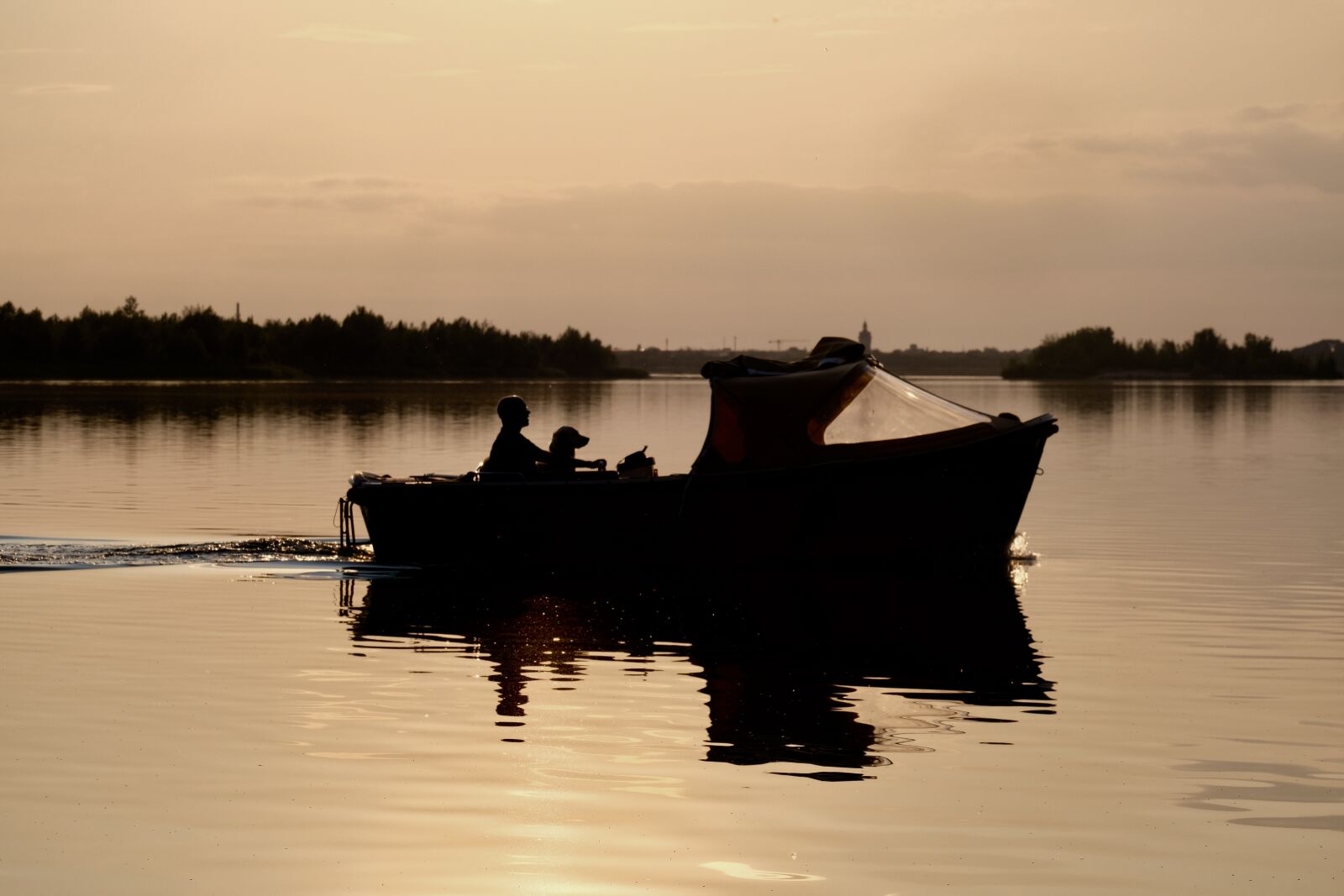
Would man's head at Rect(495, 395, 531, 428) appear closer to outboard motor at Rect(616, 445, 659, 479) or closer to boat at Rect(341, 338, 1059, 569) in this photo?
boat at Rect(341, 338, 1059, 569)

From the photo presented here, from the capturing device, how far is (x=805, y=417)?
21.2m

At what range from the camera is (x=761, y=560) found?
2156 cm

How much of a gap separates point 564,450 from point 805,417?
3009 millimetres

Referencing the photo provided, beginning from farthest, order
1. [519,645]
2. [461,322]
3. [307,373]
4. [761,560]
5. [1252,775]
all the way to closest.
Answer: [461,322] < [307,373] < [761,560] < [519,645] < [1252,775]

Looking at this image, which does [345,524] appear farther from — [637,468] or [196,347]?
[196,347]

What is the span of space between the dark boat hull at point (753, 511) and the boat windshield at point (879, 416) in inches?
18.6

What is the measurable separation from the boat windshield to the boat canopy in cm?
1

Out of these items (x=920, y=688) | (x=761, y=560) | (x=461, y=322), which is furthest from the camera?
(x=461, y=322)

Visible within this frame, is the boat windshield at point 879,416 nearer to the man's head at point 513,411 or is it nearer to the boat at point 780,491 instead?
the boat at point 780,491

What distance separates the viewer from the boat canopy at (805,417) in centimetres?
2122

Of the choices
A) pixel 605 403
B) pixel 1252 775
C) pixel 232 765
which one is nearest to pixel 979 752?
pixel 1252 775

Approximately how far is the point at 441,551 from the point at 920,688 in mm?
9369

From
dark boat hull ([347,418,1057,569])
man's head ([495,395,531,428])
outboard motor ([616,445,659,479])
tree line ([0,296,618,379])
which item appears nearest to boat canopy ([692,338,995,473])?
dark boat hull ([347,418,1057,569])

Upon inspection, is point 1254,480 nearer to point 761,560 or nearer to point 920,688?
point 761,560
